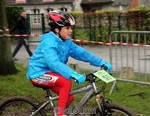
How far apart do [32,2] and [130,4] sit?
923cm

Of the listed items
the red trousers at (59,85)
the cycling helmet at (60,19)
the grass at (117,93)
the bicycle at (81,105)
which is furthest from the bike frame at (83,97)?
the grass at (117,93)

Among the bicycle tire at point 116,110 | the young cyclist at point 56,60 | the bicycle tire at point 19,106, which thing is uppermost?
the young cyclist at point 56,60

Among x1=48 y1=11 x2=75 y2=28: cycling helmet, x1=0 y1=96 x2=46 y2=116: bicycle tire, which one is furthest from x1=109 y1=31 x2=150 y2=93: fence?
x1=48 y1=11 x2=75 y2=28: cycling helmet

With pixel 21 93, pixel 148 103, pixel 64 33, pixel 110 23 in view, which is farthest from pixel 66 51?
pixel 110 23

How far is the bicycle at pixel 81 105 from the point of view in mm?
4023

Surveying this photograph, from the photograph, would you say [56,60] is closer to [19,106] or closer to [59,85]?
[59,85]

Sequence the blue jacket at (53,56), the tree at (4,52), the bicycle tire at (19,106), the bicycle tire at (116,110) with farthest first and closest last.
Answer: the tree at (4,52), the bicycle tire at (19,106), the blue jacket at (53,56), the bicycle tire at (116,110)

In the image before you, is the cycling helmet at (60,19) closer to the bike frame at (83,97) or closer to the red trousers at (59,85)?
the red trousers at (59,85)

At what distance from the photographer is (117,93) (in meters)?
7.42

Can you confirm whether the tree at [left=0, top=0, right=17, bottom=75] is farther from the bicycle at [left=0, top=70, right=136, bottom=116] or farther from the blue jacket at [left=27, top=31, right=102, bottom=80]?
the blue jacket at [left=27, top=31, right=102, bottom=80]

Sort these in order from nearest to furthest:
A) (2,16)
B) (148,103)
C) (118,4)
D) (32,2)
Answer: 1. (148,103)
2. (2,16)
3. (118,4)
4. (32,2)

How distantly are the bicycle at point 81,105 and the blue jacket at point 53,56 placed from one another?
0.25 metres

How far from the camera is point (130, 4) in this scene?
34.1 metres

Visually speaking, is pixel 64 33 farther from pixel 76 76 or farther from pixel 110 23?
pixel 110 23
